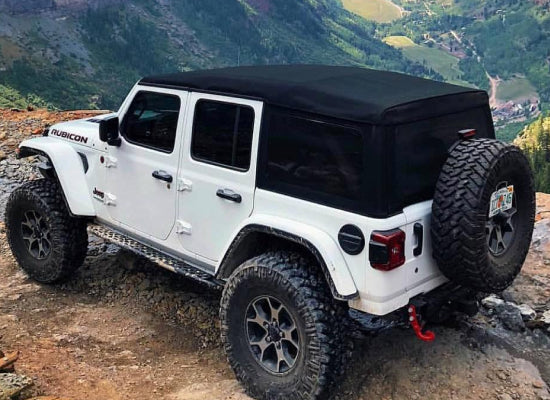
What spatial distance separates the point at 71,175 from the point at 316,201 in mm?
2707

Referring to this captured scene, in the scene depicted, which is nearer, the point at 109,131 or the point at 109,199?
the point at 109,131

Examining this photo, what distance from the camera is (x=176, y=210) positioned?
4691mm

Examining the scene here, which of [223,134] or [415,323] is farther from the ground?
[223,134]

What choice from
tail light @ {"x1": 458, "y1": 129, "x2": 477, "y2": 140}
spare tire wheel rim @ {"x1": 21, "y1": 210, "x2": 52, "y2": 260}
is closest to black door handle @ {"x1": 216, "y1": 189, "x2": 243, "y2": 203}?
tail light @ {"x1": 458, "y1": 129, "x2": 477, "y2": 140}

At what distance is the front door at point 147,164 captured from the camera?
4.72 metres

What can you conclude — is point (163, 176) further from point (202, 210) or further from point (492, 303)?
point (492, 303)

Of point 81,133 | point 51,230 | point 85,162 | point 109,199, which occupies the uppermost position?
point 81,133

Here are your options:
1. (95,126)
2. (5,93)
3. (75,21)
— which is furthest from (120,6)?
(95,126)

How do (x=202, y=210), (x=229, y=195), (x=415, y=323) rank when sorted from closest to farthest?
(x=415, y=323) < (x=229, y=195) < (x=202, y=210)

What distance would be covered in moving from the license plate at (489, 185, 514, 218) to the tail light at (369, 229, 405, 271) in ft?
2.37

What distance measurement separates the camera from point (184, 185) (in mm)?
4570

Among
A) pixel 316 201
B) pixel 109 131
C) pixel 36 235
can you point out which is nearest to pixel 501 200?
pixel 316 201

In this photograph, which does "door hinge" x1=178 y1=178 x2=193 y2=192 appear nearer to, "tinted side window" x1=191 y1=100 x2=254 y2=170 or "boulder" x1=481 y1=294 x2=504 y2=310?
"tinted side window" x1=191 y1=100 x2=254 y2=170

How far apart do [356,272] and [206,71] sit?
2.26 meters
